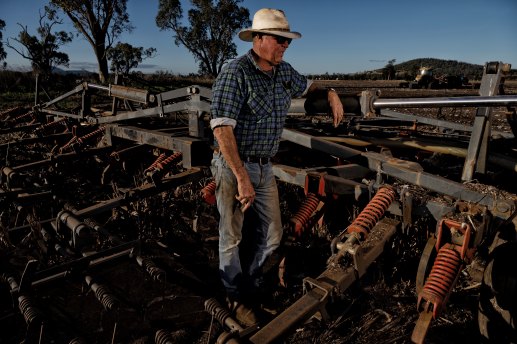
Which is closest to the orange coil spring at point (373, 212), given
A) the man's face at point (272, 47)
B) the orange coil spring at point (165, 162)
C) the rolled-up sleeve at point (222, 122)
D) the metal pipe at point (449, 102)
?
the metal pipe at point (449, 102)

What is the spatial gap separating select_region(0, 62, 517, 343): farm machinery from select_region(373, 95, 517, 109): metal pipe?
0.01 m

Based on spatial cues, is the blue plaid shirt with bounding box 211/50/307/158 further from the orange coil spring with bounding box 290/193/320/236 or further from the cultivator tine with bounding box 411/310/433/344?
the cultivator tine with bounding box 411/310/433/344

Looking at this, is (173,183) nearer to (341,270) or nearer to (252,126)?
(252,126)

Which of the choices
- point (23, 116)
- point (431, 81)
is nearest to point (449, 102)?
point (23, 116)

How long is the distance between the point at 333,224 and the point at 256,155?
95.0 inches

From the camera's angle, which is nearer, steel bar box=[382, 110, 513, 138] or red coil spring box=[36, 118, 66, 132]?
steel bar box=[382, 110, 513, 138]

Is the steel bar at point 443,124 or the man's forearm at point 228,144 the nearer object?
the man's forearm at point 228,144

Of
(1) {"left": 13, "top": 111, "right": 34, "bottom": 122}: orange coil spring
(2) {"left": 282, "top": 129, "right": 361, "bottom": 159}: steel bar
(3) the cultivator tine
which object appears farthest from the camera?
(1) {"left": 13, "top": 111, "right": 34, "bottom": 122}: orange coil spring

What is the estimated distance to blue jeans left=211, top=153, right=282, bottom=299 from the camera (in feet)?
11.0

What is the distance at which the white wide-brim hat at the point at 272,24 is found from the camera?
10.1ft

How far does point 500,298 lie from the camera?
9.82 feet

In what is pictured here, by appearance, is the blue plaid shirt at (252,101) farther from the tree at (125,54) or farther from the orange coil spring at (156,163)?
the tree at (125,54)

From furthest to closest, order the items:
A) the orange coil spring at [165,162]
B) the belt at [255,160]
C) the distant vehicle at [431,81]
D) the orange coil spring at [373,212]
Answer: the distant vehicle at [431,81] < the orange coil spring at [165,162] < the belt at [255,160] < the orange coil spring at [373,212]

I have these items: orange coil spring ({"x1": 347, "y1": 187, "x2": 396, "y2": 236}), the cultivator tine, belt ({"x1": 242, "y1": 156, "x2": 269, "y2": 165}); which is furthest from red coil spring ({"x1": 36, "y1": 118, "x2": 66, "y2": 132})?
the cultivator tine
